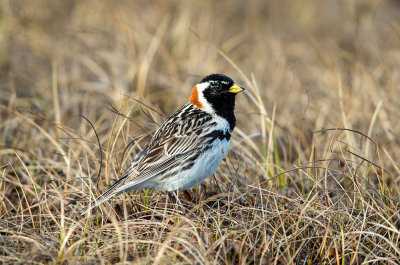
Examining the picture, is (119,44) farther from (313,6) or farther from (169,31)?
(313,6)

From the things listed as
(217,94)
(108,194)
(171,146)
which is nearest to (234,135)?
(217,94)

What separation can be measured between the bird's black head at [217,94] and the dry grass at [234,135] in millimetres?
326

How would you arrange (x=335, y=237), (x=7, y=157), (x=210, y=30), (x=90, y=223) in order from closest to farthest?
1. (x=335, y=237)
2. (x=90, y=223)
3. (x=7, y=157)
4. (x=210, y=30)

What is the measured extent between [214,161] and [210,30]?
546 centimetres

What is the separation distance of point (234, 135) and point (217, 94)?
1438 millimetres

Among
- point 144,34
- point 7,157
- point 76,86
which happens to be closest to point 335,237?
point 7,157

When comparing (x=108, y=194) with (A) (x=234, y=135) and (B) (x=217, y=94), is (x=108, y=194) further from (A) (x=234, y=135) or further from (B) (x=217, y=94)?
(A) (x=234, y=135)

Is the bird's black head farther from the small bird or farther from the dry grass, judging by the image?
the dry grass

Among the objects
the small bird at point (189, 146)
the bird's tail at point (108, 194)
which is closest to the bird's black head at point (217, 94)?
the small bird at point (189, 146)

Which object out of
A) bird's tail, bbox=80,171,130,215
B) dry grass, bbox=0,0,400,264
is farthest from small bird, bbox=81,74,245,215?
dry grass, bbox=0,0,400,264

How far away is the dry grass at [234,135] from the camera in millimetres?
3711

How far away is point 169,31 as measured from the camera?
9641mm

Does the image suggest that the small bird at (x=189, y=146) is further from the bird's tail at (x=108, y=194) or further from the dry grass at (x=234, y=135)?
the dry grass at (x=234, y=135)

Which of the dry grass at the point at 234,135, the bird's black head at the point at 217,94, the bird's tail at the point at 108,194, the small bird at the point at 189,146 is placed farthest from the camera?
the bird's black head at the point at 217,94
